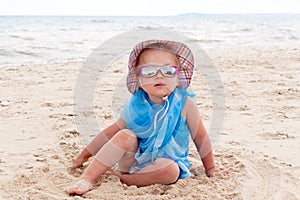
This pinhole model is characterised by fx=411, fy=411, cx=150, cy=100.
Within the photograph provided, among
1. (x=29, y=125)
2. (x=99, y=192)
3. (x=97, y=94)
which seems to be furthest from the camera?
(x=97, y=94)

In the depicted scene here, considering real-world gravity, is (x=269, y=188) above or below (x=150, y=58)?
below

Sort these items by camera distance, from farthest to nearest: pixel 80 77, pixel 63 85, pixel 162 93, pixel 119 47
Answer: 1. pixel 119 47
2. pixel 80 77
3. pixel 63 85
4. pixel 162 93

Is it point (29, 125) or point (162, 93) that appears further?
point (29, 125)

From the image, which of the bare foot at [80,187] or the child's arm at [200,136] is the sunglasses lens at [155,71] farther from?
the bare foot at [80,187]

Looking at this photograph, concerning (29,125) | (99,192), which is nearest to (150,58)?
(99,192)

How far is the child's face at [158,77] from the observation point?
7.25 feet

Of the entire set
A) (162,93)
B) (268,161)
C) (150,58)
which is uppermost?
(150,58)

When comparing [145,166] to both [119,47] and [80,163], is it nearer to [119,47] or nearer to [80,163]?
[80,163]

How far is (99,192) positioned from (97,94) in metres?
2.55

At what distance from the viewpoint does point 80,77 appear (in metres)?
5.65

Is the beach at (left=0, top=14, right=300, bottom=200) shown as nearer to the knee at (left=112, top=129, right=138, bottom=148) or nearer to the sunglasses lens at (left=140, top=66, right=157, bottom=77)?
the knee at (left=112, top=129, right=138, bottom=148)

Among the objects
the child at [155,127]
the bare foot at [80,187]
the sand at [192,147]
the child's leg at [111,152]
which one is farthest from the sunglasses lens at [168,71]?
the bare foot at [80,187]

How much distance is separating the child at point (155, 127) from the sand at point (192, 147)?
0.26 feet

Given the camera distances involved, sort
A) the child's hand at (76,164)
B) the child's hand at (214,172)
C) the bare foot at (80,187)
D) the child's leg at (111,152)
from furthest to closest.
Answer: the child's hand at (76,164) → the child's hand at (214,172) → the child's leg at (111,152) → the bare foot at (80,187)
